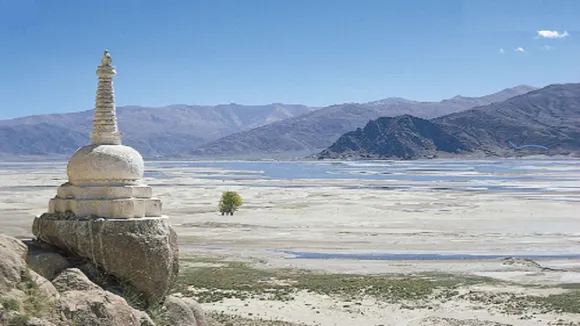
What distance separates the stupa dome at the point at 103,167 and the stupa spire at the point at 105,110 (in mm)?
332

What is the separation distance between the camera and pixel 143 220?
15.0 metres

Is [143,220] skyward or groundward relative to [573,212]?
skyward

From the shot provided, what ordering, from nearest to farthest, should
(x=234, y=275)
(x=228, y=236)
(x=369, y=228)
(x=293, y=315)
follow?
(x=293, y=315) → (x=234, y=275) → (x=228, y=236) → (x=369, y=228)

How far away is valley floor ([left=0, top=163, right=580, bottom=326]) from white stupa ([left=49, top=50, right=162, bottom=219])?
30.2 feet

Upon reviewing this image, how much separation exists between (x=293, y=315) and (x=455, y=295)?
7.15m

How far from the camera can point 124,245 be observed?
587 inches

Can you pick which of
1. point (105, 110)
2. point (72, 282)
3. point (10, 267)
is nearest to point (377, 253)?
point (105, 110)

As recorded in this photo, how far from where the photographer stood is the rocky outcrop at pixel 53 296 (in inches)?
466

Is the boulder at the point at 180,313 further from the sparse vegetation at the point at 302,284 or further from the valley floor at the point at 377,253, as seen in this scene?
the sparse vegetation at the point at 302,284

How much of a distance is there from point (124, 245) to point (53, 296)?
8.30ft

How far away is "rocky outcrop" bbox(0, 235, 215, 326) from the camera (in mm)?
11828

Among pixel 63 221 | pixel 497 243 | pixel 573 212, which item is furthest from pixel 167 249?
pixel 573 212

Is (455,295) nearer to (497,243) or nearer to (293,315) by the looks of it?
(293,315)

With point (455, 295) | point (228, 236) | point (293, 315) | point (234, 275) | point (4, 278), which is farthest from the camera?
point (228, 236)
